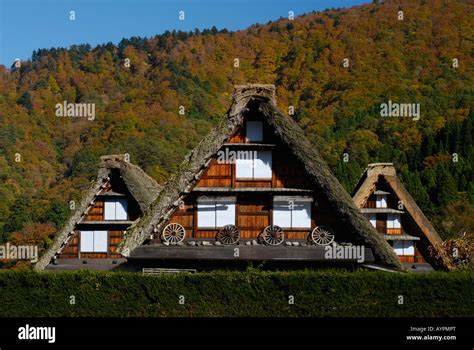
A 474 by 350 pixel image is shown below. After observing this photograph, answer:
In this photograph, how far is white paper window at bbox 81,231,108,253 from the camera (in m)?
32.2

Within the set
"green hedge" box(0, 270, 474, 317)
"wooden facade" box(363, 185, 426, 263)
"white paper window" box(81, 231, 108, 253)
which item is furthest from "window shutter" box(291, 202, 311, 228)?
"wooden facade" box(363, 185, 426, 263)

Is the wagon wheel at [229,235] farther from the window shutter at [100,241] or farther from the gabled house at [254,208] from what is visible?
the window shutter at [100,241]

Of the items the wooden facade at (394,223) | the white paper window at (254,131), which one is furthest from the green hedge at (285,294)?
the wooden facade at (394,223)

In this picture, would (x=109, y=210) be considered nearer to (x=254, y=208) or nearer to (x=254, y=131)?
(x=254, y=208)

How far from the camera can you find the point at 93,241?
32.2m

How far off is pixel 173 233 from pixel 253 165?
287cm

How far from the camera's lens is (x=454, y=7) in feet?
546

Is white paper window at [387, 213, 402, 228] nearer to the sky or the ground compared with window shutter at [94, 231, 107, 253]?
nearer to the sky

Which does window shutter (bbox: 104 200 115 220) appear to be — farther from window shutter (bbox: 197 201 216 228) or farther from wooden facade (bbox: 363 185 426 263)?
wooden facade (bbox: 363 185 426 263)

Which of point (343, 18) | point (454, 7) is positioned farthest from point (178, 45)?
point (454, 7)

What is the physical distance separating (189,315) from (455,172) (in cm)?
6878

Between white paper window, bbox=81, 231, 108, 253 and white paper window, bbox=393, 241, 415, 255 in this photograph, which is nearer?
white paper window, bbox=81, 231, 108, 253

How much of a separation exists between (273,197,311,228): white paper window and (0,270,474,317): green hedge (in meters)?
1.87

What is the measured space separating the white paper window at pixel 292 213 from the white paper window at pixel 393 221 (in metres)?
12.5
